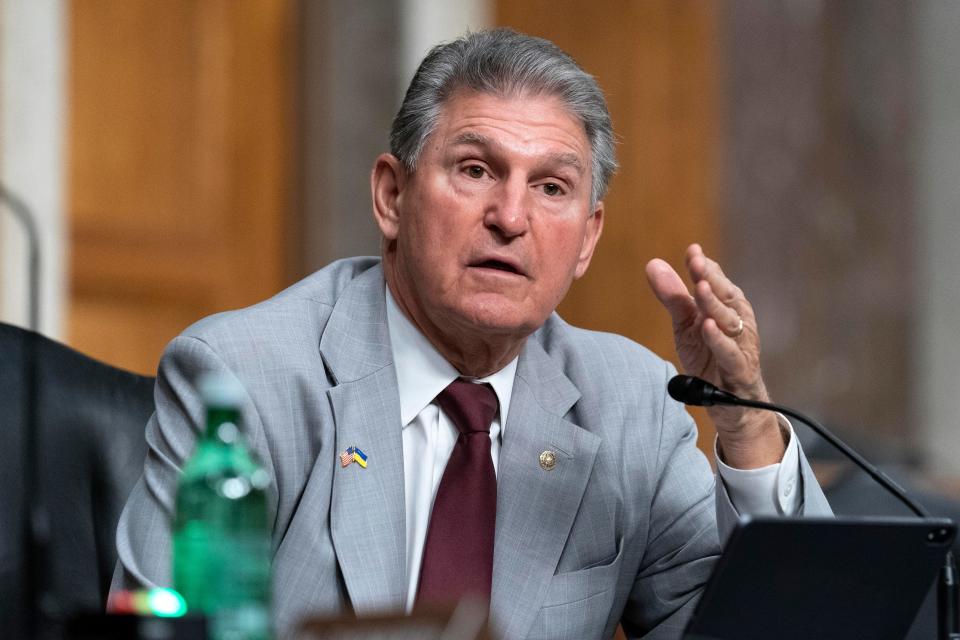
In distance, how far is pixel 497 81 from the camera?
1.97 metres

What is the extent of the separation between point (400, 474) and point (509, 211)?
1.29ft

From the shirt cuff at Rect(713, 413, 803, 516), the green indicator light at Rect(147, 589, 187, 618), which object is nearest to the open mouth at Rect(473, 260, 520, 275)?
the shirt cuff at Rect(713, 413, 803, 516)

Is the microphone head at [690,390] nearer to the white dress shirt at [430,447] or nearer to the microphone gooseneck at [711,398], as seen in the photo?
the microphone gooseneck at [711,398]

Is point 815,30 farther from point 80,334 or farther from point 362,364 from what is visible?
point 362,364

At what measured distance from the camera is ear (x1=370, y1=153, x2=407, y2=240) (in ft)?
6.81

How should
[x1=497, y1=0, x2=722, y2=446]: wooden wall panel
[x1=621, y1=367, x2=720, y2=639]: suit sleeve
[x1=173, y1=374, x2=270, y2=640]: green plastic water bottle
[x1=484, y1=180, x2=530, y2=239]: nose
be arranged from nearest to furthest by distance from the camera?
[x1=173, y1=374, x2=270, y2=640]: green plastic water bottle → [x1=484, y1=180, x2=530, y2=239]: nose → [x1=621, y1=367, x2=720, y2=639]: suit sleeve → [x1=497, y1=0, x2=722, y2=446]: wooden wall panel

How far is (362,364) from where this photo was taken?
1.92 meters

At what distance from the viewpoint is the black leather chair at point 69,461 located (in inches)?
71.9

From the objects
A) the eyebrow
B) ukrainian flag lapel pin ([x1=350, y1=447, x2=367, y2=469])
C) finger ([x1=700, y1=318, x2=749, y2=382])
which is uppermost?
the eyebrow

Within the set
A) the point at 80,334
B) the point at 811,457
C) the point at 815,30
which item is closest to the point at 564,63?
the point at 80,334

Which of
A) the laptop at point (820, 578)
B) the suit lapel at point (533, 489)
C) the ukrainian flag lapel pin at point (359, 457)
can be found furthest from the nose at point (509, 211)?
the laptop at point (820, 578)

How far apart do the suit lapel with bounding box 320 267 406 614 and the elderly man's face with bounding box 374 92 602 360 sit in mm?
115

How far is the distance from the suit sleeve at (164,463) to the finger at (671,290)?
1.85 feet

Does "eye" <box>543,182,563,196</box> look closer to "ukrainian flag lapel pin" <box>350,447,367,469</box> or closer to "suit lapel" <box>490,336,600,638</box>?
"suit lapel" <box>490,336,600,638</box>
